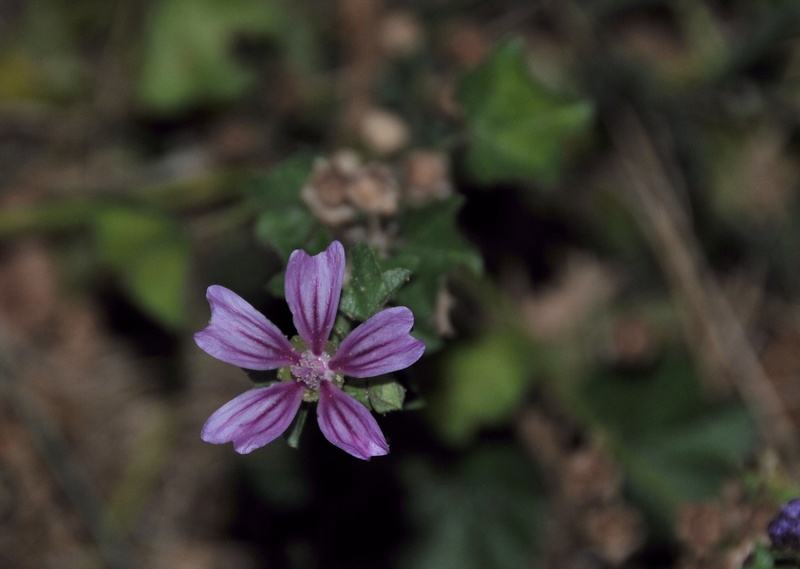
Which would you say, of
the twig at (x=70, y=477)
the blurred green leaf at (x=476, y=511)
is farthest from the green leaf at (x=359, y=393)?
the twig at (x=70, y=477)

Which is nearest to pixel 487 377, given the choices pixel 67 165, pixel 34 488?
pixel 34 488

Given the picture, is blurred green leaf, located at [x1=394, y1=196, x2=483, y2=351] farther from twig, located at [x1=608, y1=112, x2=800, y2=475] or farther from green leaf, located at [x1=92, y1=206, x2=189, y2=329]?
twig, located at [x1=608, y1=112, x2=800, y2=475]

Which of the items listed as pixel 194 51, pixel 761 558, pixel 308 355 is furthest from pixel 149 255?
pixel 761 558

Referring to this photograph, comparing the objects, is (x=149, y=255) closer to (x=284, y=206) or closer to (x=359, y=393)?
(x=284, y=206)

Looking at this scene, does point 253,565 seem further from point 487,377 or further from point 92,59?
point 92,59

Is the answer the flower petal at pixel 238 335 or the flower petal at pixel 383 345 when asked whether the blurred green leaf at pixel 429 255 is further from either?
the flower petal at pixel 238 335
